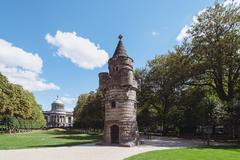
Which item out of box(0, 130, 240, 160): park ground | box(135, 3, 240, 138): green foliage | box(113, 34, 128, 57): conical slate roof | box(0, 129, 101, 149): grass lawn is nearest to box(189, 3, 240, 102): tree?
box(135, 3, 240, 138): green foliage

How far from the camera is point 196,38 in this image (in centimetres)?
3894

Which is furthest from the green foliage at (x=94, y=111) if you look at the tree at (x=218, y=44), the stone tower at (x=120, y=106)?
the stone tower at (x=120, y=106)

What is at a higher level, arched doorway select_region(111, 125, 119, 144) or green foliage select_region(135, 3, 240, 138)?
green foliage select_region(135, 3, 240, 138)

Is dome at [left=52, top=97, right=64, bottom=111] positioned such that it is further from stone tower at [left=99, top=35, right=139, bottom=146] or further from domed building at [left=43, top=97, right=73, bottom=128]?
stone tower at [left=99, top=35, right=139, bottom=146]

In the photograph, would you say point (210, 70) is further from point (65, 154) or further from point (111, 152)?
point (65, 154)

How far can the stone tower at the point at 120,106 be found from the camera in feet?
96.6

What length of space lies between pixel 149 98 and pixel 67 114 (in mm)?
127427

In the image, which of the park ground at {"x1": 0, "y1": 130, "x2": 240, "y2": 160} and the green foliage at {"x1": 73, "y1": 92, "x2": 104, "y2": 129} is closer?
the park ground at {"x1": 0, "y1": 130, "x2": 240, "y2": 160}

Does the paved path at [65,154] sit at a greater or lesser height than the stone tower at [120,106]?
lesser

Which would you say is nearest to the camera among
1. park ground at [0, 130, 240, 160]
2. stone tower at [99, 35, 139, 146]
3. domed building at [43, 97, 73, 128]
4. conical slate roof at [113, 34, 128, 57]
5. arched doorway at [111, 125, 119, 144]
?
park ground at [0, 130, 240, 160]

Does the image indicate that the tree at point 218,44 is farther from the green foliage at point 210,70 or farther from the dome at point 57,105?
the dome at point 57,105

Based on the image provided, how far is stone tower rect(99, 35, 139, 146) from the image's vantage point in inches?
1159

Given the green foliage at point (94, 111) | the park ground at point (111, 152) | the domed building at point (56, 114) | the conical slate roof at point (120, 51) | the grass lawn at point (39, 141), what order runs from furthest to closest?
the domed building at point (56, 114), the green foliage at point (94, 111), the conical slate roof at point (120, 51), the grass lawn at point (39, 141), the park ground at point (111, 152)

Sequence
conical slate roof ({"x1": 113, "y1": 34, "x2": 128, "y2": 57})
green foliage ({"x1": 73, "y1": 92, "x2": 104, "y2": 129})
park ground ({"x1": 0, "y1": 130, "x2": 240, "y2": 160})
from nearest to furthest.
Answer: park ground ({"x1": 0, "y1": 130, "x2": 240, "y2": 160}) < conical slate roof ({"x1": 113, "y1": 34, "x2": 128, "y2": 57}) < green foliage ({"x1": 73, "y1": 92, "x2": 104, "y2": 129})
